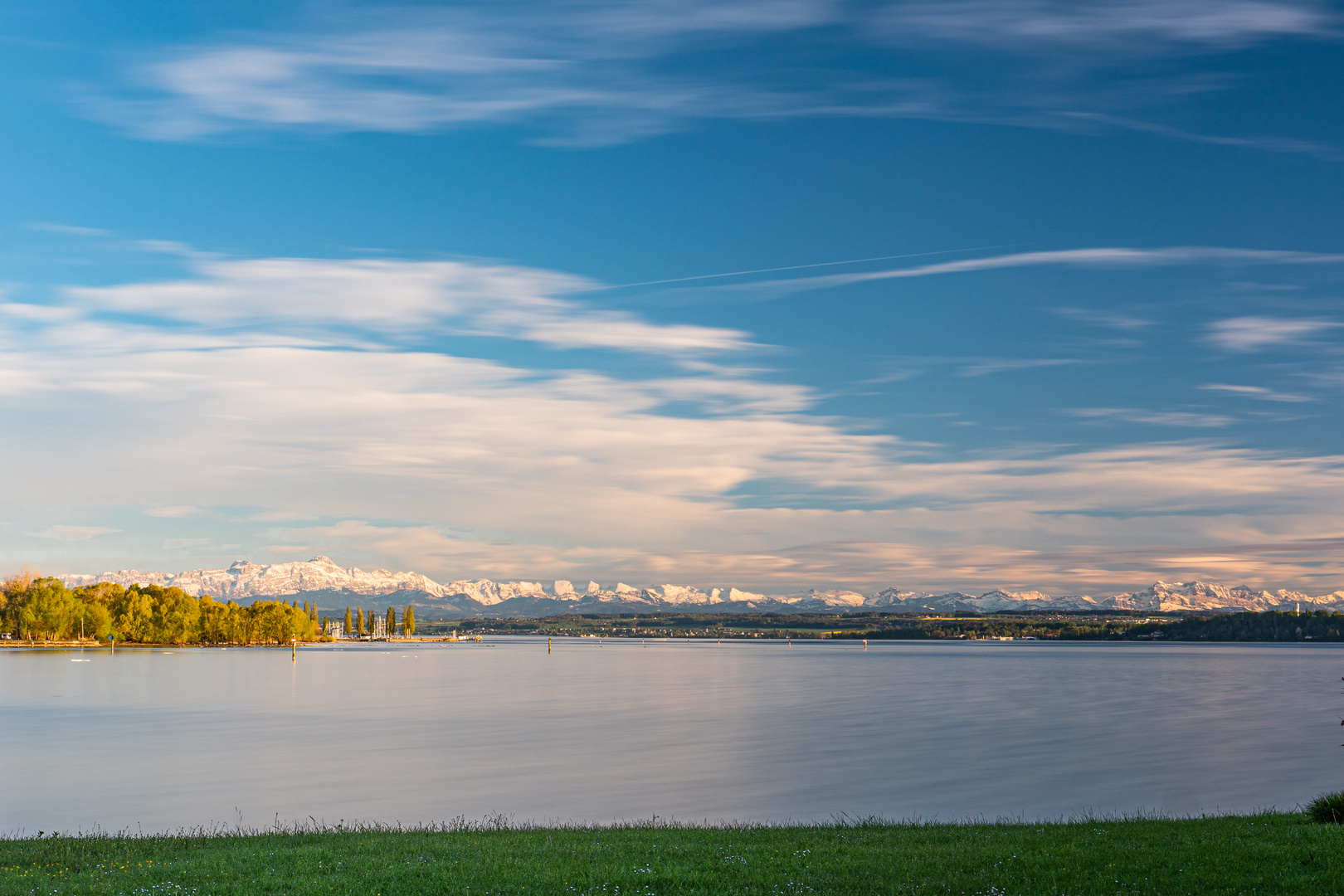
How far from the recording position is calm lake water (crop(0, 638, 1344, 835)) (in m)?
35.2

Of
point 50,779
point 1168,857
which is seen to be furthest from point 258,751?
point 1168,857

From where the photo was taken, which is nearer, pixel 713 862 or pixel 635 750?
pixel 713 862

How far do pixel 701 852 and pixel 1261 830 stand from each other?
1181 centimetres

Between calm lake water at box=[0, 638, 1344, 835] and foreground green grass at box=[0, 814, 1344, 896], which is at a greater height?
foreground green grass at box=[0, 814, 1344, 896]

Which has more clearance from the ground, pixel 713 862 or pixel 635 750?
pixel 713 862

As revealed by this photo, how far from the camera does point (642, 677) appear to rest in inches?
4771

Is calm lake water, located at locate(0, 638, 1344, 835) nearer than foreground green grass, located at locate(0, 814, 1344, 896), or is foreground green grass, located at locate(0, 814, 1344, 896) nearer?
foreground green grass, located at locate(0, 814, 1344, 896)

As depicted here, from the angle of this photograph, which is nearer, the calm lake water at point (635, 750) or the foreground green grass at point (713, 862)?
the foreground green grass at point (713, 862)

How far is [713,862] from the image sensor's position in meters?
20.0

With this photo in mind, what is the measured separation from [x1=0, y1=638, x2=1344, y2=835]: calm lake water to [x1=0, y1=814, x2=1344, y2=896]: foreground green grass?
8.69 meters

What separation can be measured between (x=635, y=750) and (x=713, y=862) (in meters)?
31.0

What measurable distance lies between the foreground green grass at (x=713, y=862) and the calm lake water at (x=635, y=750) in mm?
8694

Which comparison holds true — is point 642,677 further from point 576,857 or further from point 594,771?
point 576,857

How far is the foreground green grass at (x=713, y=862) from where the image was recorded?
17969mm
